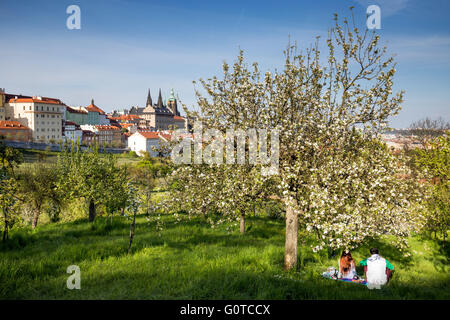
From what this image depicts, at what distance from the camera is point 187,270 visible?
10.9m

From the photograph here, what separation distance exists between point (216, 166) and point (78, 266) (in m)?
6.51

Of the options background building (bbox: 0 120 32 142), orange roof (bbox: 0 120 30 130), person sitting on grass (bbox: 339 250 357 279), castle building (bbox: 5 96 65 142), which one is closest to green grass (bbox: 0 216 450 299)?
person sitting on grass (bbox: 339 250 357 279)

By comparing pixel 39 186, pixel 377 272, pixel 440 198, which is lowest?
pixel 377 272

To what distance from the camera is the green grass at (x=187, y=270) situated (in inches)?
361

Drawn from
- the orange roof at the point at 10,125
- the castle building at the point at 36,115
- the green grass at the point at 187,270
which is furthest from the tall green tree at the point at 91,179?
the castle building at the point at 36,115


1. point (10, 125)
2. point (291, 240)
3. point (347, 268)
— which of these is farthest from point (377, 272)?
point (10, 125)

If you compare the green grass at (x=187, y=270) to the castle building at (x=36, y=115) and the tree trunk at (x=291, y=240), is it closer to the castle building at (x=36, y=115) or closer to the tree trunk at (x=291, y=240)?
the tree trunk at (x=291, y=240)

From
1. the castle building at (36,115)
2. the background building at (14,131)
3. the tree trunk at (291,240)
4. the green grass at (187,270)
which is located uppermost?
the castle building at (36,115)

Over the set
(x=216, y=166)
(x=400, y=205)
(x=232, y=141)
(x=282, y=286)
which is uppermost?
(x=232, y=141)

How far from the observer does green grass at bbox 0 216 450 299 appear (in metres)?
9.17

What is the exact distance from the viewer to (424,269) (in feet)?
45.4

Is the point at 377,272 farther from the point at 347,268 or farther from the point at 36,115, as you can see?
the point at 36,115
